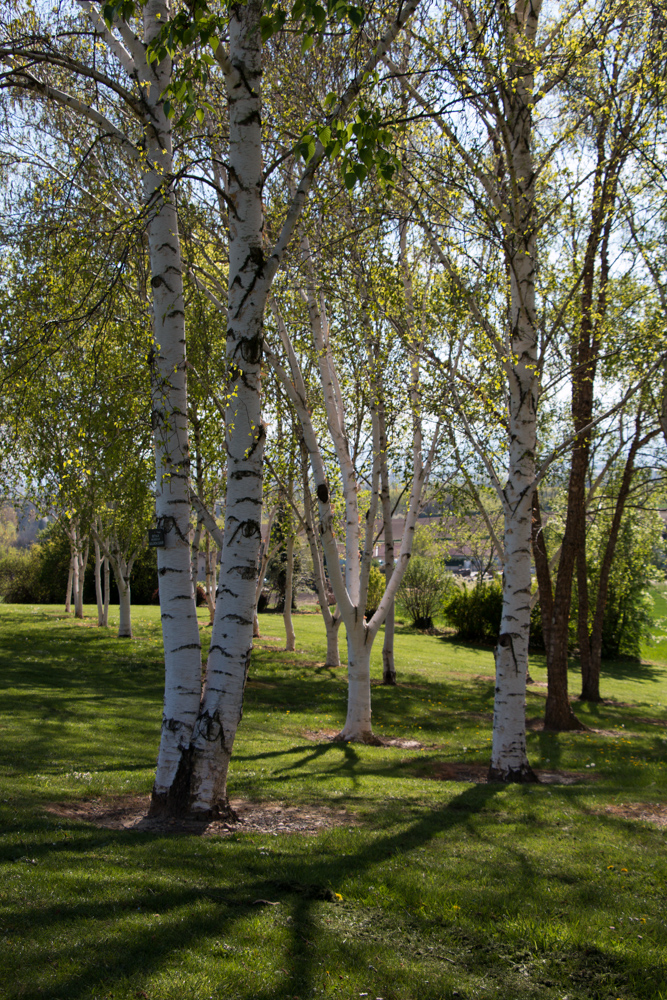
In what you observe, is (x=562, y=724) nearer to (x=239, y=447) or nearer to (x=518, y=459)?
(x=518, y=459)

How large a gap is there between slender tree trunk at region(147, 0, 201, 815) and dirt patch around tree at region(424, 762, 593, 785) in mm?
4853

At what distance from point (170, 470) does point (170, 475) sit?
232 mm

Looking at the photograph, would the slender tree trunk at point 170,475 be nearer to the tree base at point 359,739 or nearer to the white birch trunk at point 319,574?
the tree base at point 359,739

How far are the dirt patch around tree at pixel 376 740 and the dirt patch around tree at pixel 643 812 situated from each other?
4.77m

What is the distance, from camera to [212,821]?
630 cm

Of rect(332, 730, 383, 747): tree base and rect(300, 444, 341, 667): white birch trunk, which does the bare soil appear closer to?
rect(332, 730, 383, 747): tree base

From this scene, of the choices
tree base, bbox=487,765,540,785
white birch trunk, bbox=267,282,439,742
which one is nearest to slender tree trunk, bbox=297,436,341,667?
white birch trunk, bbox=267,282,439,742

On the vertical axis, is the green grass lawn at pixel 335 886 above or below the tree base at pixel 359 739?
above

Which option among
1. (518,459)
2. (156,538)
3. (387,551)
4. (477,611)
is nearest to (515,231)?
(518,459)

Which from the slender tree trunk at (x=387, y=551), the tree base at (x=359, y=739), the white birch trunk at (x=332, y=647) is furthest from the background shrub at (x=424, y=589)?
the tree base at (x=359, y=739)

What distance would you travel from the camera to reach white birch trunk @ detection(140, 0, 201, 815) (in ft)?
21.1

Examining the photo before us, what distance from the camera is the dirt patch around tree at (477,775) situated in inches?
395

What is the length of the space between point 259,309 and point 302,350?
34.3 feet

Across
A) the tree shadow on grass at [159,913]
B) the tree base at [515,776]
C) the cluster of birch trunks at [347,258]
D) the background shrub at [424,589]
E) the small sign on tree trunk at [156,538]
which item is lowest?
the tree base at [515,776]
